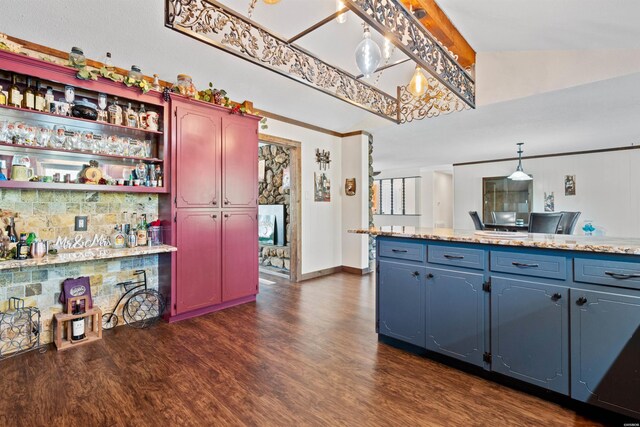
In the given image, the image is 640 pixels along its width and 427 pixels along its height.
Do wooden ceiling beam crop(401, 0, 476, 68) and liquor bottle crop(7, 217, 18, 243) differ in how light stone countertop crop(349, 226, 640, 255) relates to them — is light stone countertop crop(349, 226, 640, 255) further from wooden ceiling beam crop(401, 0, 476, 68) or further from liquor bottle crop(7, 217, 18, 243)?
liquor bottle crop(7, 217, 18, 243)

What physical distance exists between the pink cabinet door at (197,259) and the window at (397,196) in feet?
25.9

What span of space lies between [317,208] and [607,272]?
3.83 m

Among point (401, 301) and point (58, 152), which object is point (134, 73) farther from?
point (401, 301)

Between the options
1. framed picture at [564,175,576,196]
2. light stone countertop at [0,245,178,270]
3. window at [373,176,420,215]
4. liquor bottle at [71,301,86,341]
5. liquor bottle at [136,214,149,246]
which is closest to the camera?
light stone countertop at [0,245,178,270]

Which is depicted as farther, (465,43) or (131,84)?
(465,43)

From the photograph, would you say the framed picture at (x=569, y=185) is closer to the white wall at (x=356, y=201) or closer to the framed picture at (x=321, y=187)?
the white wall at (x=356, y=201)

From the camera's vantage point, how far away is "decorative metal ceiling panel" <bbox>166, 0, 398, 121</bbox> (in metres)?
1.77

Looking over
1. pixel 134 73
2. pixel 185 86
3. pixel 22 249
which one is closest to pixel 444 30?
pixel 185 86

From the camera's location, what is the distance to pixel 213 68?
3.40 meters

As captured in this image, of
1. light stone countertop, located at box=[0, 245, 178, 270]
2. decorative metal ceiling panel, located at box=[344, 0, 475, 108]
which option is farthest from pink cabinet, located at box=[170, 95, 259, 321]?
decorative metal ceiling panel, located at box=[344, 0, 475, 108]

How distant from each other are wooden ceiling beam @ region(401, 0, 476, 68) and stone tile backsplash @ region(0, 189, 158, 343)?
3123mm

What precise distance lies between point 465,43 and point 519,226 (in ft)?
15.7

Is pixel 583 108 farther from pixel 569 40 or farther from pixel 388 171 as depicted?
pixel 388 171

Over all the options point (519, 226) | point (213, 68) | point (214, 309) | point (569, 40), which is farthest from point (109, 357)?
point (519, 226)
